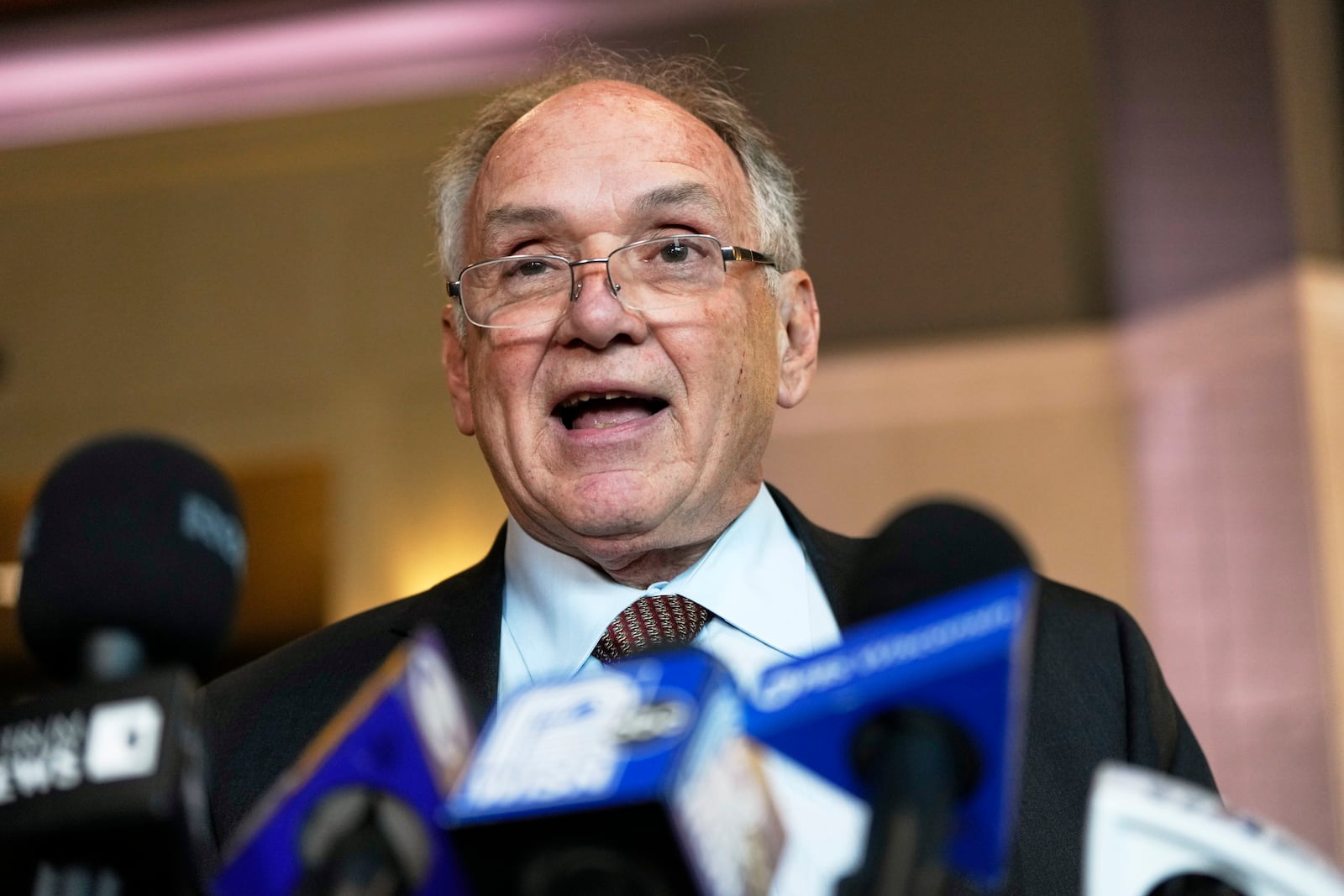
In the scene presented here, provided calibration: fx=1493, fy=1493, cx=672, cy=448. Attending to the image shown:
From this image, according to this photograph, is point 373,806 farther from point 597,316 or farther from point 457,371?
point 457,371

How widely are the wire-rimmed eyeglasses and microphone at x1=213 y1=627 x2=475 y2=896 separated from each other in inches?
38.5

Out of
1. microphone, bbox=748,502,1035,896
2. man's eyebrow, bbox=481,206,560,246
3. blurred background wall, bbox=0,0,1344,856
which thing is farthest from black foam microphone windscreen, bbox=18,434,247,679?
blurred background wall, bbox=0,0,1344,856

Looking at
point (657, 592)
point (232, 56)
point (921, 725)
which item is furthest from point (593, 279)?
point (232, 56)

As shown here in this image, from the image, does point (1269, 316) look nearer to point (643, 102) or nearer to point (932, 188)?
point (932, 188)

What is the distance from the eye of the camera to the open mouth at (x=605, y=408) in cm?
165

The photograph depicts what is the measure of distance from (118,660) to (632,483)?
915 mm

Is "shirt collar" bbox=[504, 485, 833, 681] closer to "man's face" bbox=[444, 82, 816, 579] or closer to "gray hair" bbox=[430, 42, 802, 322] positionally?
"man's face" bbox=[444, 82, 816, 579]

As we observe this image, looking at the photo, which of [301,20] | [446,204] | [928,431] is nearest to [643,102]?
[446,204]

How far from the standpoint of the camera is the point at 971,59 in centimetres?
407

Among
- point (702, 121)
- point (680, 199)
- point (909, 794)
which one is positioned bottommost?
point (909, 794)

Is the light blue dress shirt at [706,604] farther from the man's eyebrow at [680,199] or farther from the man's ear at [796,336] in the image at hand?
the man's eyebrow at [680,199]

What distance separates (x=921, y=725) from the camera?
2.24ft

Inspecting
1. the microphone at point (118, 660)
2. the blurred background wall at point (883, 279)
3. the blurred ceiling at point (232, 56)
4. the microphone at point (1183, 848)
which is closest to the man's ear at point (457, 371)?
the microphone at point (118, 660)

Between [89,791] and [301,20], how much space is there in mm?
4394
